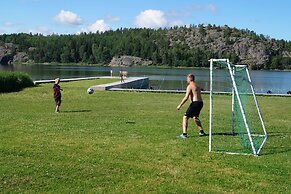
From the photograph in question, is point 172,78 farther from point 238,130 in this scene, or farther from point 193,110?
point 193,110

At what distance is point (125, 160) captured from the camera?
10516 mm

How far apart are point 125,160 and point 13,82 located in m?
25.4

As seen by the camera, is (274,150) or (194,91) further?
(194,91)

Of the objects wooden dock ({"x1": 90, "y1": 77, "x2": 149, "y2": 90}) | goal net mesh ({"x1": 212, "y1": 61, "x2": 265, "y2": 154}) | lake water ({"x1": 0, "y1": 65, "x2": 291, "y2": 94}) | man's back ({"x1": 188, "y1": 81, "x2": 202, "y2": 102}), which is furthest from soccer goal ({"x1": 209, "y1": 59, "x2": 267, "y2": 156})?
lake water ({"x1": 0, "y1": 65, "x2": 291, "y2": 94})

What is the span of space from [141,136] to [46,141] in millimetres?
2954

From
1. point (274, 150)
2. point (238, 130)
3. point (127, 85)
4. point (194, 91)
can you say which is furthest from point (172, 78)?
point (274, 150)

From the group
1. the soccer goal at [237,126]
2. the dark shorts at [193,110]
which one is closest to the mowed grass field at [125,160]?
the soccer goal at [237,126]

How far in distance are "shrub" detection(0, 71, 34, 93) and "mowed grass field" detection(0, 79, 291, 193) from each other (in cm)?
1553

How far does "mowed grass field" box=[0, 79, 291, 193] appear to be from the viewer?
28.2ft

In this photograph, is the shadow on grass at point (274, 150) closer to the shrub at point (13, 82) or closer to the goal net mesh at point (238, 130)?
the goal net mesh at point (238, 130)

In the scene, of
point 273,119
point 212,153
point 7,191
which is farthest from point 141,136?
point 273,119

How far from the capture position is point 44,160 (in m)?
10.2

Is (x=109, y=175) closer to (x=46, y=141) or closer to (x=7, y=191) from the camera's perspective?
(x=7, y=191)

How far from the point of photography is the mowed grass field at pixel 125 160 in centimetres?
860
